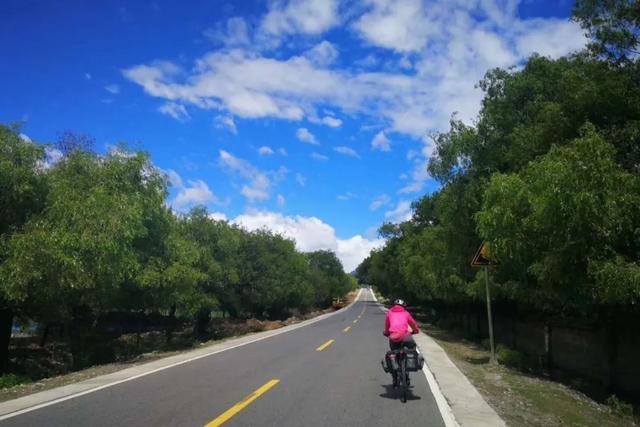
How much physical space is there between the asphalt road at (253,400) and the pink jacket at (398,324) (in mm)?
1062

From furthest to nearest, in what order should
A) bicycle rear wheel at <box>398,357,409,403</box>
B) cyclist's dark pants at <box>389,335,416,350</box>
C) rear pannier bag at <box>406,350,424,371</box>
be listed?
cyclist's dark pants at <box>389,335,416,350</box>, rear pannier bag at <box>406,350,424,371</box>, bicycle rear wheel at <box>398,357,409,403</box>

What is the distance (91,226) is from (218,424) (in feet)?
34.2

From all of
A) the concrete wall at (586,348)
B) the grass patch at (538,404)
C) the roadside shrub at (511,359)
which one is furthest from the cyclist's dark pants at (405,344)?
the roadside shrub at (511,359)

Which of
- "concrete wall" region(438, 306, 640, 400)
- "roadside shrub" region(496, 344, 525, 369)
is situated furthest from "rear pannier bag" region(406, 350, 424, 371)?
"roadside shrub" region(496, 344, 525, 369)

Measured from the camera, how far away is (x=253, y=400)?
366 inches

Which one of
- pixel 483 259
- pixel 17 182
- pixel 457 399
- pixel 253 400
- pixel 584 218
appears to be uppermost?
pixel 17 182

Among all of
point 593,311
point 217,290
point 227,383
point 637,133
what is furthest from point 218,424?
point 217,290

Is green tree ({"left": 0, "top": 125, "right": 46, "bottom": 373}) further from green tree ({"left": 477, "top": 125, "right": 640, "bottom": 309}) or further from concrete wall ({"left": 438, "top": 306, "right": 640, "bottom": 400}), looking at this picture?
concrete wall ({"left": 438, "top": 306, "right": 640, "bottom": 400})

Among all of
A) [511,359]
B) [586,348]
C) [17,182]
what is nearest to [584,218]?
[586,348]

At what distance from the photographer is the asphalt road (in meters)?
7.91

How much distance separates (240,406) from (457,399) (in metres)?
3.93

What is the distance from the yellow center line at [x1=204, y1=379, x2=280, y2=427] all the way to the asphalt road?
0.7 inches

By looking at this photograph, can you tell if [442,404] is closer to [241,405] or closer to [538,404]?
[538,404]

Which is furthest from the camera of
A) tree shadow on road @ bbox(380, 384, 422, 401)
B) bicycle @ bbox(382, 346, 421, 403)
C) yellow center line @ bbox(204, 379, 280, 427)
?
tree shadow on road @ bbox(380, 384, 422, 401)
